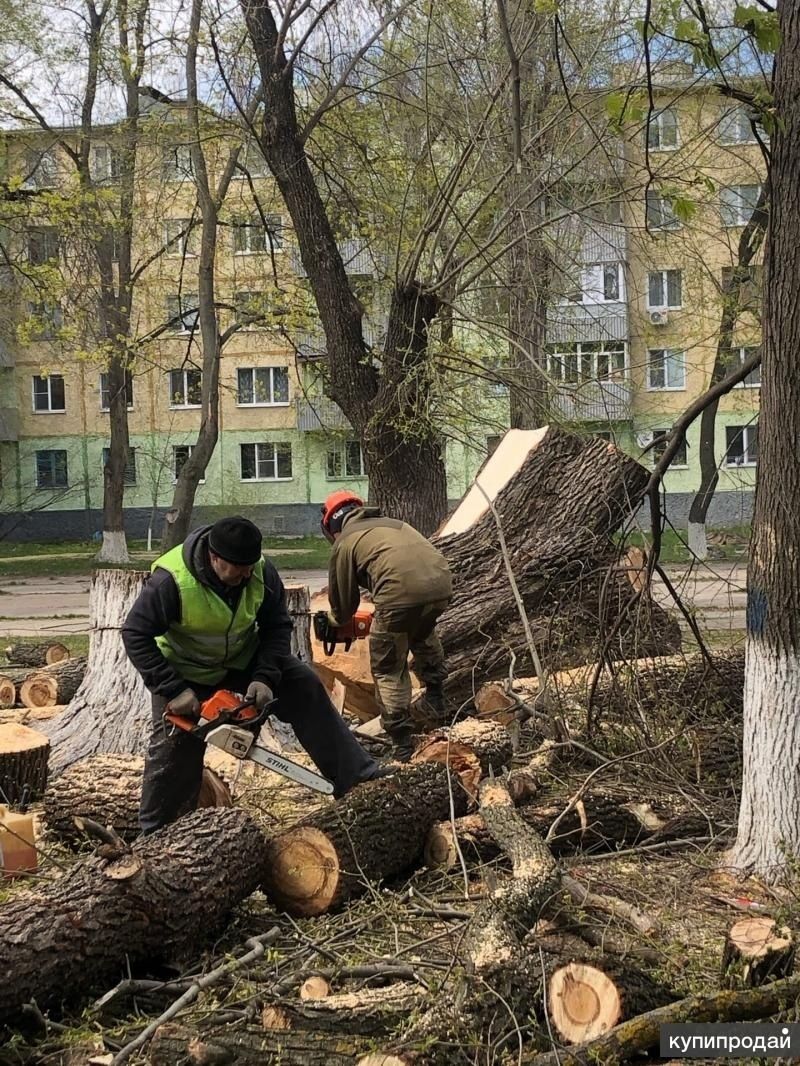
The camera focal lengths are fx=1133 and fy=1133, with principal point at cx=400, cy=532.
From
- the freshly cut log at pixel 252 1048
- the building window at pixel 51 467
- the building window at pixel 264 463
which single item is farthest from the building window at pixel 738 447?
the building window at pixel 51 467

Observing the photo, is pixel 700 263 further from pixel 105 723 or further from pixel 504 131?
pixel 105 723

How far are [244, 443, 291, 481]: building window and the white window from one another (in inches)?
414

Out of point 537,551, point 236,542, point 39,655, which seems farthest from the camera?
point 39,655

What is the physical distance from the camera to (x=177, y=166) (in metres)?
16.0

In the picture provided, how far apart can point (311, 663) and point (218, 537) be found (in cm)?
286

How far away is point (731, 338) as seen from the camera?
1741 centimetres

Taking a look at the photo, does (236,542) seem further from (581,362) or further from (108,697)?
(581,362)

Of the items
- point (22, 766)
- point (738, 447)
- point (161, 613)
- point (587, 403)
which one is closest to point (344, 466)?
point (738, 447)

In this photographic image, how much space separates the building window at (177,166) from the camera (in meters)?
15.9

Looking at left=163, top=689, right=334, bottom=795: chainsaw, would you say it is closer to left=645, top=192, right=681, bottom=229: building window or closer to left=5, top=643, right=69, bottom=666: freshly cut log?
left=645, top=192, right=681, bottom=229: building window

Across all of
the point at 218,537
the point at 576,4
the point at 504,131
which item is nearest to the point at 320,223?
the point at 504,131

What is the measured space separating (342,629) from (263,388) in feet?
95.0

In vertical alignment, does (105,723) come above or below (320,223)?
below

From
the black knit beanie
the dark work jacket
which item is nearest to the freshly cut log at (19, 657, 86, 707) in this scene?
the dark work jacket
